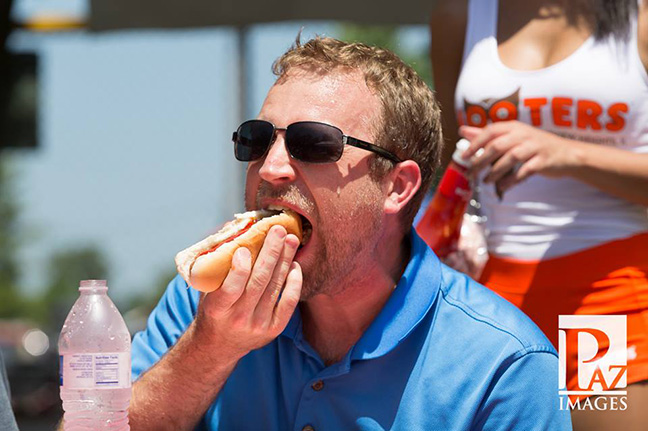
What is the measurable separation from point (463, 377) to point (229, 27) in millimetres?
3843

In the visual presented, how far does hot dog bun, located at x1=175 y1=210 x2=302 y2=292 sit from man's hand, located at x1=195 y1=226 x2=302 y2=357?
0.13 feet

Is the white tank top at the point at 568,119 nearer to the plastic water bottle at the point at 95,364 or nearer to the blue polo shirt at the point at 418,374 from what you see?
the blue polo shirt at the point at 418,374

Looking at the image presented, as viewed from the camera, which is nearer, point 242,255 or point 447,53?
point 242,255

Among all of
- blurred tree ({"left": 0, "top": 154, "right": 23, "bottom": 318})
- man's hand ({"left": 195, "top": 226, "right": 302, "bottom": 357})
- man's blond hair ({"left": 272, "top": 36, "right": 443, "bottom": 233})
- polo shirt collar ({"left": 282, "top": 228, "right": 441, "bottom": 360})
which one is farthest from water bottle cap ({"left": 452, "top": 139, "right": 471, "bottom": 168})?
blurred tree ({"left": 0, "top": 154, "right": 23, "bottom": 318})

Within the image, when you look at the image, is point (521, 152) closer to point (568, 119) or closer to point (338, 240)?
point (568, 119)

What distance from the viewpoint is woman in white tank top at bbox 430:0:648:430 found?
2600mm

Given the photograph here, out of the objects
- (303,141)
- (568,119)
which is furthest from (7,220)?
(303,141)

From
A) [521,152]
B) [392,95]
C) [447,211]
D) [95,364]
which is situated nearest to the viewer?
[95,364]

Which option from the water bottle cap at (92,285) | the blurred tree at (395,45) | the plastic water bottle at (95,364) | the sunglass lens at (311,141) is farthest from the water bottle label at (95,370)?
the blurred tree at (395,45)

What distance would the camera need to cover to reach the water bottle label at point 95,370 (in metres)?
1.95

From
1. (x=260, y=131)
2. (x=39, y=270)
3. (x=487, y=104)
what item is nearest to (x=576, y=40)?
(x=487, y=104)

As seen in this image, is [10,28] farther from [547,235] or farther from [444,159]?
[547,235]

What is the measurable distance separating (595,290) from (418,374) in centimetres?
73

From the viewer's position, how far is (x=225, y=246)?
81.8 inches
